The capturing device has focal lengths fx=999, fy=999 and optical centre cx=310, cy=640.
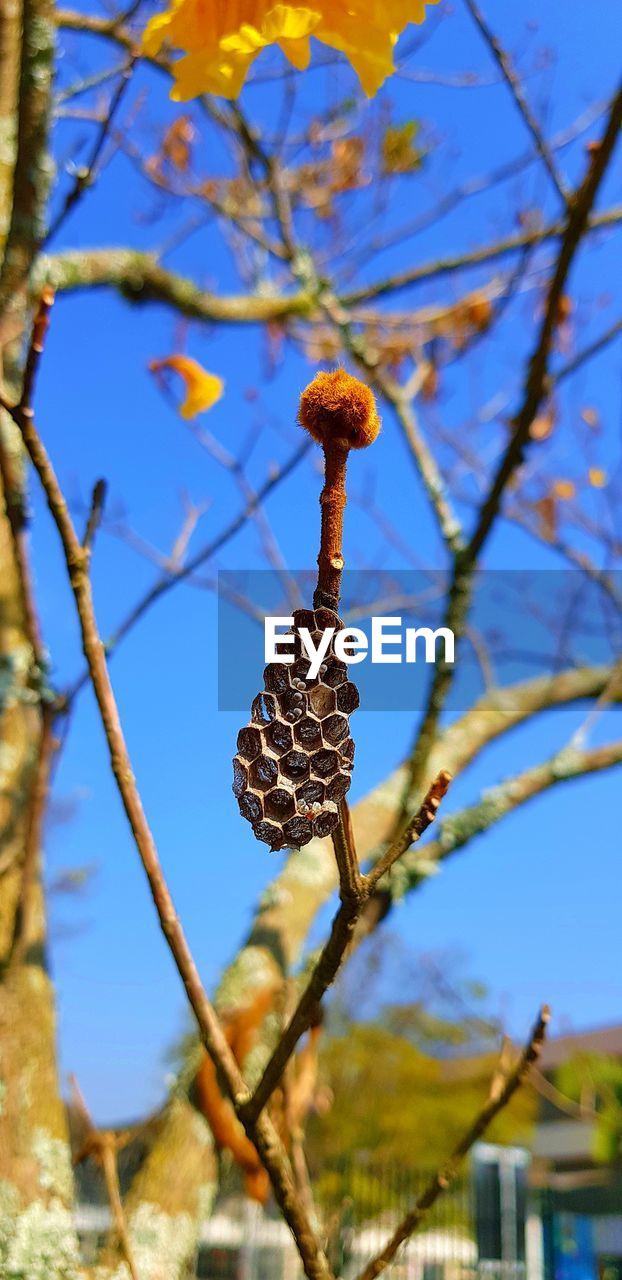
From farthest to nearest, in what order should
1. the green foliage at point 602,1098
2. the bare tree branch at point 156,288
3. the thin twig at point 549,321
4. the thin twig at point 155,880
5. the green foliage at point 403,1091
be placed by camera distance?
the green foliage at point 403,1091 → the green foliage at point 602,1098 → the bare tree branch at point 156,288 → the thin twig at point 549,321 → the thin twig at point 155,880

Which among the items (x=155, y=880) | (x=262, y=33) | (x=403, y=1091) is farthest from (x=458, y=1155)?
(x=403, y=1091)

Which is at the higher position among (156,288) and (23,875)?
(156,288)

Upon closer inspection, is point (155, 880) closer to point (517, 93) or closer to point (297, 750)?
point (297, 750)

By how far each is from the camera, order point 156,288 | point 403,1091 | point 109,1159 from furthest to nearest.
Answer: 1. point 403,1091
2. point 156,288
3. point 109,1159

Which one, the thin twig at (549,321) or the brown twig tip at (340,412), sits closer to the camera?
the brown twig tip at (340,412)

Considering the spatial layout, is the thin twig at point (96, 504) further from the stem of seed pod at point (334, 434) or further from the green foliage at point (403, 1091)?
the green foliage at point (403, 1091)

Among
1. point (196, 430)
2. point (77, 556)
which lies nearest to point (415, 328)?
point (196, 430)

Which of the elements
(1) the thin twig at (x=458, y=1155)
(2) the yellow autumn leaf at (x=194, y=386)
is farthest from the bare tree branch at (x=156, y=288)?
(1) the thin twig at (x=458, y=1155)

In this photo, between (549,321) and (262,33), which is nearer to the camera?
(262,33)

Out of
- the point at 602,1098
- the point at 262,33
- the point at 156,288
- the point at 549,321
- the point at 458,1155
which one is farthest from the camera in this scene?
the point at 602,1098
